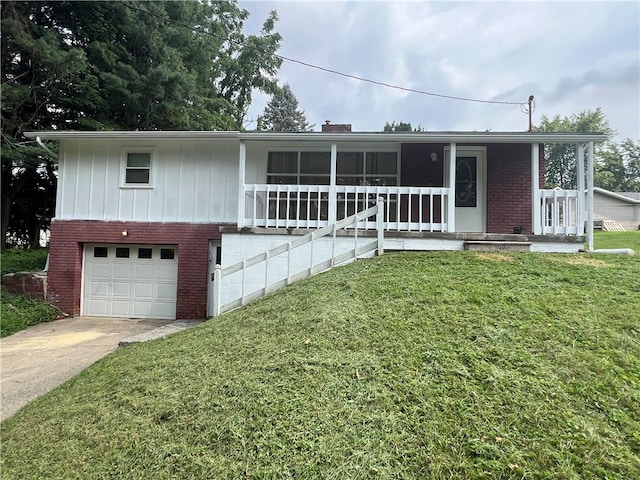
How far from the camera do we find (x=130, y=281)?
348 inches

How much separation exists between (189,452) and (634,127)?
191ft

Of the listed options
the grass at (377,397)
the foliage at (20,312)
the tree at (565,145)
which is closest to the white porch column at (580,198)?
the grass at (377,397)

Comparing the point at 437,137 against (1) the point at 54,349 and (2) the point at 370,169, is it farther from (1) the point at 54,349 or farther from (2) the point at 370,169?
(1) the point at 54,349

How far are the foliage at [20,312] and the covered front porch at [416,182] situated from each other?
528cm

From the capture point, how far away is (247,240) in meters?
7.33

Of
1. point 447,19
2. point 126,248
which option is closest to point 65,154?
point 126,248

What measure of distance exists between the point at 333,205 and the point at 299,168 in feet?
7.14

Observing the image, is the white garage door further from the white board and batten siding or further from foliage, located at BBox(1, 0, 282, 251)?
foliage, located at BBox(1, 0, 282, 251)

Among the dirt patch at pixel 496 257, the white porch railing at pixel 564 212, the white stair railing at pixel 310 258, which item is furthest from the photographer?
the white porch railing at pixel 564 212

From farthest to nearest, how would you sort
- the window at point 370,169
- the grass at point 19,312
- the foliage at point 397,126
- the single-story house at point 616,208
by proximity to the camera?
the foliage at point 397,126 < the single-story house at point 616,208 < the window at point 370,169 < the grass at point 19,312

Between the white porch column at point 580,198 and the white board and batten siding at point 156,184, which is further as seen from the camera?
the white board and batten siding at point 156,184

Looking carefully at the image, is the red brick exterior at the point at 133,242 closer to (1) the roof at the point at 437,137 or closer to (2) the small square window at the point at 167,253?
(2) the small square window at the point at 167,253

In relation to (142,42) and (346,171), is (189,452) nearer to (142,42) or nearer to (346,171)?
(346,171)

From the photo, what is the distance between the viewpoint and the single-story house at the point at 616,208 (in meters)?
25.2
